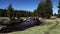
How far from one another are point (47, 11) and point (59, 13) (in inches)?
353

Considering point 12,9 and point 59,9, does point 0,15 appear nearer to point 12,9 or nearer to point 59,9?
point 12,9

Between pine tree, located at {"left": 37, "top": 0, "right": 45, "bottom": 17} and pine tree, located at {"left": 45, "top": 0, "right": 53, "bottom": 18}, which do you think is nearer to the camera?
pine tree, located at {"left": 37, "top": 0, "right": 45, "bottom": 17}

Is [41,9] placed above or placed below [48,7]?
below

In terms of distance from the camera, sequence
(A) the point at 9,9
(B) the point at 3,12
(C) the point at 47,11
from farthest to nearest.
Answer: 1. (C) the point at 47,11
2. (B) the point at 3,12
3. (A) the point at 9,9

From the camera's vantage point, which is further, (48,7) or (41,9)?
(48,7)

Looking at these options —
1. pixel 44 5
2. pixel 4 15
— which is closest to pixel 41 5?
pixel 44 5

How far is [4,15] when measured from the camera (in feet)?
172

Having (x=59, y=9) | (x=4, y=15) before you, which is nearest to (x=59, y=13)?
(x=59, y=9)

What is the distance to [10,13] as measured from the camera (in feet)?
153

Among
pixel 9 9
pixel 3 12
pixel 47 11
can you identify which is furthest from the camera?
pixel 47 11

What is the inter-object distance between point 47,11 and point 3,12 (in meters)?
41.3

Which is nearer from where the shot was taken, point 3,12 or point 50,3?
point 3,12

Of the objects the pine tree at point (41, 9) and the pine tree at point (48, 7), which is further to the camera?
the pine tree at point (48, 7)

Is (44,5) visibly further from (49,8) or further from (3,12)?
(3,12)
